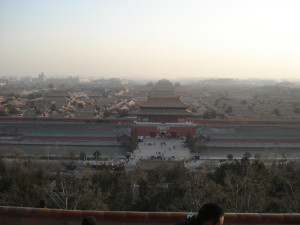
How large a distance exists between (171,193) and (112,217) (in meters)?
4.05

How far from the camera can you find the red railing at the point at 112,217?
3354 mm

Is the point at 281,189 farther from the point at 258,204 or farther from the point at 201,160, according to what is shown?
the point at 201,160

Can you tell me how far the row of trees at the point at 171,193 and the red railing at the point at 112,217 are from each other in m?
2.16

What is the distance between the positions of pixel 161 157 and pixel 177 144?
302 cm

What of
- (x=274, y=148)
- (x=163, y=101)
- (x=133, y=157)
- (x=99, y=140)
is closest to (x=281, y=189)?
(x=133, y=157)

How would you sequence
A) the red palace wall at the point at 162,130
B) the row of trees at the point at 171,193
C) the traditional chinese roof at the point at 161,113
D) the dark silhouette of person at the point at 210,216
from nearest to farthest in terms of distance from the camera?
the dark silhouette of person at the point at 210,216
the row of trees at the point at 171,193
the red palace wall at the point at 162,130
the traditional chinese roof at the point at 161,113

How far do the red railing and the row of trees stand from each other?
2164mm

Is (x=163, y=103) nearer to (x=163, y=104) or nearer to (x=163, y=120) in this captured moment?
(x=163, y=104)

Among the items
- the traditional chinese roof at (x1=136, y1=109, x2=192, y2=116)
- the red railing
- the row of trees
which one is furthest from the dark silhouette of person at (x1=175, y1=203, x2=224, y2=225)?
the traditional chinese roof at (x1=136, y1=109, x2=192, y2=116)

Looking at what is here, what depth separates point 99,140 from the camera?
1767cm

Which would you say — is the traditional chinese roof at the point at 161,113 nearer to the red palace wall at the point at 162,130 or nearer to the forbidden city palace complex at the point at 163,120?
the forbidden city palace complex at the point at 163,120

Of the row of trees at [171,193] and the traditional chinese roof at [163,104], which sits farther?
the traditional chinese roof at [163,104]

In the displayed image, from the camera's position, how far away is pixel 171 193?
7262 mm

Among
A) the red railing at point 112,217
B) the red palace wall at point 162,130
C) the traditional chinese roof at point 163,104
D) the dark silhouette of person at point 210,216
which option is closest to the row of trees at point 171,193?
the red railing at point 112,217
